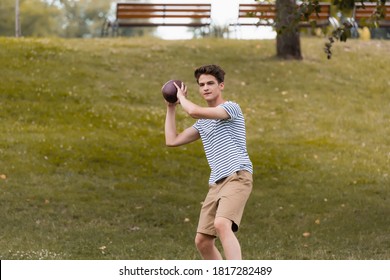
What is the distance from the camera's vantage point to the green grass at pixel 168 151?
10477 mm

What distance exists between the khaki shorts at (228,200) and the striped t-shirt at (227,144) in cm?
6

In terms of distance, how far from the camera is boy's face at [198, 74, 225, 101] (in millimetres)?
6781

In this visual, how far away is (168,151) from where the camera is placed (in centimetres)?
1521

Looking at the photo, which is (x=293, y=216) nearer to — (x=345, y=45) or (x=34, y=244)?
(x=34, y=244)

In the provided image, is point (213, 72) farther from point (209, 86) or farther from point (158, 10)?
point (158, 10)

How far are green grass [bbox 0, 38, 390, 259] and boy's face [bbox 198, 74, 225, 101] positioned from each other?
2.96 m

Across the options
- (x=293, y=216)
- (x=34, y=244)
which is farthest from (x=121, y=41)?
(x=34, y=244)

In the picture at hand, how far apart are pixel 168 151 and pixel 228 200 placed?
28.5 feet

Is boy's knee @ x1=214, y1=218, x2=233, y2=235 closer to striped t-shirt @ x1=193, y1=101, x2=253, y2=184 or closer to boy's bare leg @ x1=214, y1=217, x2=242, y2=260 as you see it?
boy's bare leg @ x1=214, y1=217, x2=242, y2=260

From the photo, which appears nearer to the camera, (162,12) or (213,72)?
(213,72)

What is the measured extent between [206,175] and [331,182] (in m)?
2.08

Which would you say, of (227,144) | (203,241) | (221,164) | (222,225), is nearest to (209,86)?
(227,144)

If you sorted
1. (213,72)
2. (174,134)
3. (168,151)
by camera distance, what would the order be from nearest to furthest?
1. (213,72)
2. (174,134)
3. (168,151)

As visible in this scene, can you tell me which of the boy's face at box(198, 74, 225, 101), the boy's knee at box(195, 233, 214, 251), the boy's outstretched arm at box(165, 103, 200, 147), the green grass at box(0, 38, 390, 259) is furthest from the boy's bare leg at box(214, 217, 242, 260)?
the green grass at box(0, 38, 390, 259)
